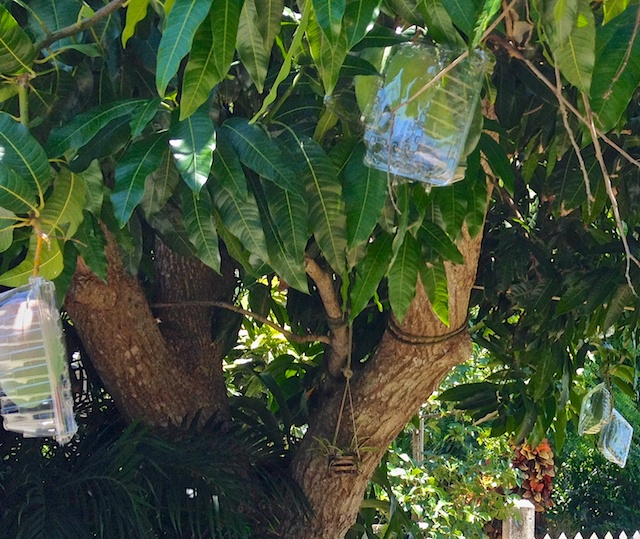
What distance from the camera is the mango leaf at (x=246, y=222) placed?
108 centimetres

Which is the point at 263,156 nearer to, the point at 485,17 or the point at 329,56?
the point at 329,56

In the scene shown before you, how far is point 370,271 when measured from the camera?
3.91 ft

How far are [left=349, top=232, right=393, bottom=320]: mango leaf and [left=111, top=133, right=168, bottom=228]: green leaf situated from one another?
1.12ft

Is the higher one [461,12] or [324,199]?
[461,12]

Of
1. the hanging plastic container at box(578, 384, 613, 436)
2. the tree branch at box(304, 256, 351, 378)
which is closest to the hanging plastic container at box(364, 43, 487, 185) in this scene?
the tree branch at box(304, 256, 351, 378)

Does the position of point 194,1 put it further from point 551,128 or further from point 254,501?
point 254,501

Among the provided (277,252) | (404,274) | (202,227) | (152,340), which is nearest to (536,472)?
(152,340)

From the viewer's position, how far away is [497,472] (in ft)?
13.7

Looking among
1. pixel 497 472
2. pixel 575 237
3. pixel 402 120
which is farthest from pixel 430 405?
pixel 402 120

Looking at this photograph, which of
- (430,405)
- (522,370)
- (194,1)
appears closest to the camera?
(194,1)

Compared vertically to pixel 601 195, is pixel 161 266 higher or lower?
lower

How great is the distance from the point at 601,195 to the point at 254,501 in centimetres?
97

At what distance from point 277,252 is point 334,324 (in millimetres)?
722

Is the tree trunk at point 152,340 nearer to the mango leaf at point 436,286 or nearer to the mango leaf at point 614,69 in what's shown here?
the mango leaf at point 436,286
